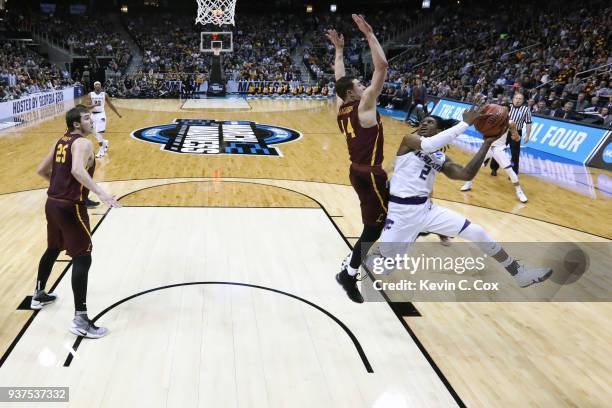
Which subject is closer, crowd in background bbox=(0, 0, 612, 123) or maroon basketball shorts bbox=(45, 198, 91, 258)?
maroon basketball shorts bbox=(45, 198, 91, 258)

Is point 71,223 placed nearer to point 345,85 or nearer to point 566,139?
point 345,85

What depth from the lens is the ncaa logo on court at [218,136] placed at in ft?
39.4

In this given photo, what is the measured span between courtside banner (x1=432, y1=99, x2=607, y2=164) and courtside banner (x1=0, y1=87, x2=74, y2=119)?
53.6ft

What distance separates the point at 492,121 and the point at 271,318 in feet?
8.36

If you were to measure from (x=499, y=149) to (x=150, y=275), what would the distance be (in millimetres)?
6201

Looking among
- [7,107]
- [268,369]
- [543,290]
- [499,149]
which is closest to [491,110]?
[543,290]

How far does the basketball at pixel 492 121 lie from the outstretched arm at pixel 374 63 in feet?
3.00

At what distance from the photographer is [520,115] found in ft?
30.2

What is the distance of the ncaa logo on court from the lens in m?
12.0

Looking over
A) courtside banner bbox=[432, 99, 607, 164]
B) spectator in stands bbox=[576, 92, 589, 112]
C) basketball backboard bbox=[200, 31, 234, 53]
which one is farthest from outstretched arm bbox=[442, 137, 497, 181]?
basketball backboard bbox=[200, 31, 234, 53]

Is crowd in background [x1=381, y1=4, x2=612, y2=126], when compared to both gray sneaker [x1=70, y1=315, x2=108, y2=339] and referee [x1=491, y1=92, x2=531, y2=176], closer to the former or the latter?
referee [x1=491, y1=92, x2=531, y2=176]

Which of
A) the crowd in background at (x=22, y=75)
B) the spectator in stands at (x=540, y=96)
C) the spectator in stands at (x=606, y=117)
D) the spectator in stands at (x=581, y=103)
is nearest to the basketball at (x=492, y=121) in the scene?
the spectator in stands at (x=606, y=117)

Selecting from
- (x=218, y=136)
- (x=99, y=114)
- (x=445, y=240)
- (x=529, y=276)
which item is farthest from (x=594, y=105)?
(x=99, y=114)

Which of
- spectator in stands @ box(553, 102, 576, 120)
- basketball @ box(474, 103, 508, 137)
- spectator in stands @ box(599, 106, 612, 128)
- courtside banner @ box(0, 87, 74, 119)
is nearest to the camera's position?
basketball @ box(474, 103, 508, 137)
